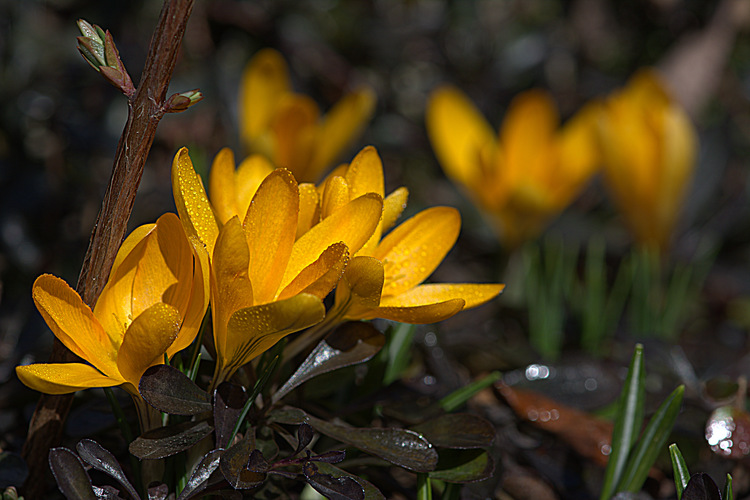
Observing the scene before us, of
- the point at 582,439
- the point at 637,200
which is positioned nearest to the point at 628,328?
the point at 637,200

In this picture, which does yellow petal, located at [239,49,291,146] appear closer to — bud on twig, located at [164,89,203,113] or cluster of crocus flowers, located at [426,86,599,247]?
cluster of crocus flowers, located at [426,86,599,247]

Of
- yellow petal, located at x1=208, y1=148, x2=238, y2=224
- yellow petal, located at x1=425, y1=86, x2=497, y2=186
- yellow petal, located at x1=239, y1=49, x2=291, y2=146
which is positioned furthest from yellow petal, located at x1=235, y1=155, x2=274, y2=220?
yellow petal, located at x1=425, y1=86, x2=497, y2=186

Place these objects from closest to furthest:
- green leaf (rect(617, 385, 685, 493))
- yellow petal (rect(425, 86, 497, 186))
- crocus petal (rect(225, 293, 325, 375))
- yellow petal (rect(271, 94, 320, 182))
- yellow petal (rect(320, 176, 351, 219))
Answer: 1. crocus petal (rect(225, 293, 325, 375))
2. yellow petal (rect(320, 176, 351, 219))
3. green leaf (rect(617, 385, 685, 493))
4. yellow petal (rect(271, 94, 320, 182))
5. yellow petal (rect(425, 86, 497, 186))

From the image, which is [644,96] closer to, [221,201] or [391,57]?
[391,57]

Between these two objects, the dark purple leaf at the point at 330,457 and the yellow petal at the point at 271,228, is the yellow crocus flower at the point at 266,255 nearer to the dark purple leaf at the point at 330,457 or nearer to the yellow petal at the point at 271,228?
the yellow petal at the point at 271,228

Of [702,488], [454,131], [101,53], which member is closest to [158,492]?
[101,53]

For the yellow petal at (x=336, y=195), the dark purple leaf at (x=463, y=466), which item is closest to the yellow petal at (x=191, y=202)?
the yellow petal at (x=336, y=195)
